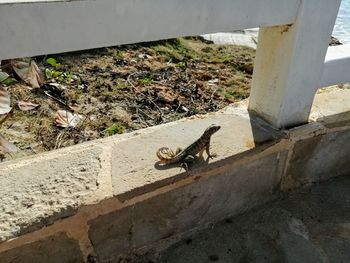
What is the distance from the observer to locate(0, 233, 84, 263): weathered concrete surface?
4.75ft

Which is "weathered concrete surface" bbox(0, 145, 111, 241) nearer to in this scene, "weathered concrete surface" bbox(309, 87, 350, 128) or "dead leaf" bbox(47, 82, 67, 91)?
"weathered concrete surface" bbox(309, 87, 350, 128)

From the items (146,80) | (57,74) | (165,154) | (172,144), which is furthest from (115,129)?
(165,154)

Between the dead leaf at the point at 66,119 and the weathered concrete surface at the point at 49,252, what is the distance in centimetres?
160

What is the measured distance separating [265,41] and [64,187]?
120cm

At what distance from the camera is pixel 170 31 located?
4.92 ft

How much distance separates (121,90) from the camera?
12.1 ft

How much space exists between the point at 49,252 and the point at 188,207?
0.65 meters

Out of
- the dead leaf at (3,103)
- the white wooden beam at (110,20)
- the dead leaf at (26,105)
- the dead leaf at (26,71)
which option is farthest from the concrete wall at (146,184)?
the dead leaf at (26,105)

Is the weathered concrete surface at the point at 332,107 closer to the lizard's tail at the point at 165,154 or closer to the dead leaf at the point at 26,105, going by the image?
the lizard's tail at the point at 165,154

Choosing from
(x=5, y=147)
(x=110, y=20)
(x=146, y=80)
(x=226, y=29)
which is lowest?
(x=146, y=80)

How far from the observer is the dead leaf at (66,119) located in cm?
307

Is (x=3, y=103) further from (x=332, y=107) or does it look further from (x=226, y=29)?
(x=332, y=107)

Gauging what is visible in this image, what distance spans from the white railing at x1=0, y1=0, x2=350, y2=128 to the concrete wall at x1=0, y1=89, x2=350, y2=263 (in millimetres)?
199

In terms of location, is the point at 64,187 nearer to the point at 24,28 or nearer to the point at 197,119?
the point at 24,28
